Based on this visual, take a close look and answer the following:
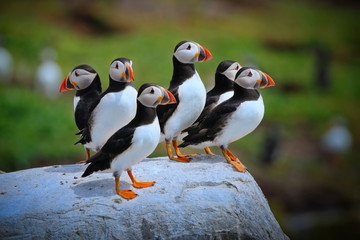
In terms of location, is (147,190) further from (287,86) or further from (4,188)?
(287,86)

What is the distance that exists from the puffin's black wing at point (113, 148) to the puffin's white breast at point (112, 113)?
0.23 metres

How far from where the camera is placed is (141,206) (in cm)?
388

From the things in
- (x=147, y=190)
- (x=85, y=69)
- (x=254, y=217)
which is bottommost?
(x=254, y=217)

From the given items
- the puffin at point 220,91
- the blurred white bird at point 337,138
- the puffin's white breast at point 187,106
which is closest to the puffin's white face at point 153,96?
the puffin's white breast at point 187,106

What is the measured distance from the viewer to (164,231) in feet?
12.6

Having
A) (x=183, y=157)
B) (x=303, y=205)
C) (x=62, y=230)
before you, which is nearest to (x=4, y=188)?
(x=62, y=230)

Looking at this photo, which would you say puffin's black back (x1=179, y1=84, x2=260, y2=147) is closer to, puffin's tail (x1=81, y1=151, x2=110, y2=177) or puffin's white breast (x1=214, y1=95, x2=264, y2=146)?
puffin's white breast (x1=214, y1=95, x2=264, y2=146)

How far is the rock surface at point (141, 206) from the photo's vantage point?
382 cm

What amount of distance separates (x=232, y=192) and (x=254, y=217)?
260 mm

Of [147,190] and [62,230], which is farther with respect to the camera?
[147,190]

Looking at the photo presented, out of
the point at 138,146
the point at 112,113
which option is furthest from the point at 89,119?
the point at 138,146

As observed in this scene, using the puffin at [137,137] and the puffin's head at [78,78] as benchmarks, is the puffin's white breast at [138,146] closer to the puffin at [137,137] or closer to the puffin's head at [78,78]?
the puffin at [137,137]

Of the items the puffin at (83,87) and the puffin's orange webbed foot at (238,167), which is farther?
the puffin's orange webbed foot at (238,167)

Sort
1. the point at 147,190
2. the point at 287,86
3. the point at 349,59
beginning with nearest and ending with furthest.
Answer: the point at 147,190
the point at 287,86
the point at 349,59
